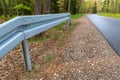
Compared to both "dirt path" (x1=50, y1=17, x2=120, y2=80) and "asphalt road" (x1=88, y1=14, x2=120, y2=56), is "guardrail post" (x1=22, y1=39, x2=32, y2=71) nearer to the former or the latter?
"dirt path" (x1=50, y1=17, x2=120, y2=80)

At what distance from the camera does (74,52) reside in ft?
21.0

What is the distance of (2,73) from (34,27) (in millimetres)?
1290

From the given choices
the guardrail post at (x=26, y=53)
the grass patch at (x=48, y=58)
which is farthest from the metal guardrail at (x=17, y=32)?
the grass patch at (x=48, y=58)

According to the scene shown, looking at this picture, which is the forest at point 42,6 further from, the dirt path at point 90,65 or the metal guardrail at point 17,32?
the metal guardrail at point 17,32

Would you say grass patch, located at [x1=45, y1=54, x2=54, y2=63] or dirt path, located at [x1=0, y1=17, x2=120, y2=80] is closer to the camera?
dirt path, located at [x1=0, y1=17, x2=120, y2=80]

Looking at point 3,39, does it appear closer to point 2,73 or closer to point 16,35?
point 16,35

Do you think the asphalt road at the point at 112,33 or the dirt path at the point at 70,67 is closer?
the dirt path at the point at 70,67

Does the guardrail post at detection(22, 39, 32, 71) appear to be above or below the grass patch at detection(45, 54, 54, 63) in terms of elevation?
above

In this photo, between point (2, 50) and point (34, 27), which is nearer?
point (2, 50)

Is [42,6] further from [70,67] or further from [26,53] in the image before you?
[26,53]

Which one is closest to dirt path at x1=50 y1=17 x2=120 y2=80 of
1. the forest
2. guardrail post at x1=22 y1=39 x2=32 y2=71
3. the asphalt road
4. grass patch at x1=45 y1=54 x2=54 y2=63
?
grass patch at x1=45 y1=54 x2=54 y2=63

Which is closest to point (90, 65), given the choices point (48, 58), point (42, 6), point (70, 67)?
point (70, 67)

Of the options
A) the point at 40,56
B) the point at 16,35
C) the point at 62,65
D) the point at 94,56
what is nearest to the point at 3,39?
the point at 16,35

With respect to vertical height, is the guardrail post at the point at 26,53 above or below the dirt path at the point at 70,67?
above
